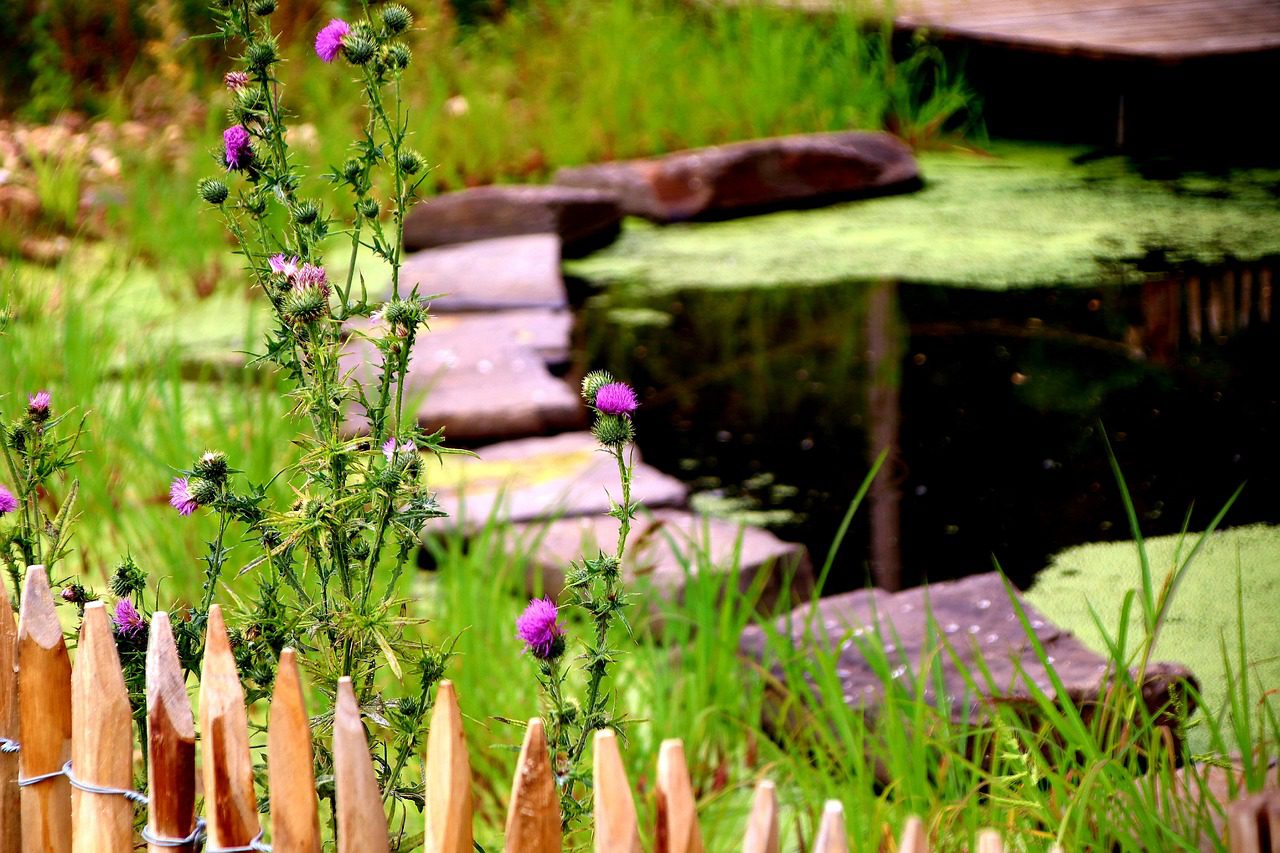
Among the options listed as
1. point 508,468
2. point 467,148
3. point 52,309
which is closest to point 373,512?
point 508,468

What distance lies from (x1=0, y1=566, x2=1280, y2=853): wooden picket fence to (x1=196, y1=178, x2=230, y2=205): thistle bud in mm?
340

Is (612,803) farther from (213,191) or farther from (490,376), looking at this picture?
(490,376)

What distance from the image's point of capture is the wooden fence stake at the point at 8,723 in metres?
1.20

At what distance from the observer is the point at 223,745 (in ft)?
3.33

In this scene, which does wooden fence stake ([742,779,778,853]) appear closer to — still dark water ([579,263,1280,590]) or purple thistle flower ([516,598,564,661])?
purple thistle flower ([516,598,564,661])

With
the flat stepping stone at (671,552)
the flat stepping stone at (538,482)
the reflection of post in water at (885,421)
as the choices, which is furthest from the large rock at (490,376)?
the reflection of post in water at (885,421)

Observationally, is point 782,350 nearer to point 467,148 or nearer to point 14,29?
point 467,148

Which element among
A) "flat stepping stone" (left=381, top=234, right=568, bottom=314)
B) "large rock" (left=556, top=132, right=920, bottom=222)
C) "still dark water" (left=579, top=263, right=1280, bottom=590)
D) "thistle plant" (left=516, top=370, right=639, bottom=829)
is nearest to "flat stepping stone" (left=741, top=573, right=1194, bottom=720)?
"still dark water" (left=579, top=263, right=1280, bottom=590)

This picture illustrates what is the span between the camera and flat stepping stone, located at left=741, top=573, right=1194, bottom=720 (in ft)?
5.71

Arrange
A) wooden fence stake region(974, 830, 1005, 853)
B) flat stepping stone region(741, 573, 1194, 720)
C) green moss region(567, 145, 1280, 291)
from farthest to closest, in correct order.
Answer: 1. green moss region(567, 145, 1280, 291)
2. flat stepping stone region(741, 573, 1194, 720)
3. wooden fence stake region(974, 830, 1005, 853)

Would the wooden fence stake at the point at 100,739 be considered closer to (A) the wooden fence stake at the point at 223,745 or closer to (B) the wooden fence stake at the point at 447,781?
(A) the wooden fence stake at the point at 223,745

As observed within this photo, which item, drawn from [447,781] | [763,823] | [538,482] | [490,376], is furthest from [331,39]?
[490,376]

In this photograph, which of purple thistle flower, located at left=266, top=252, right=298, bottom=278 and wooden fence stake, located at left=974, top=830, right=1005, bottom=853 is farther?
purple thistle flower, located at left=266, top=252, right=298, bottom=278

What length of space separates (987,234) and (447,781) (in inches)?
153
